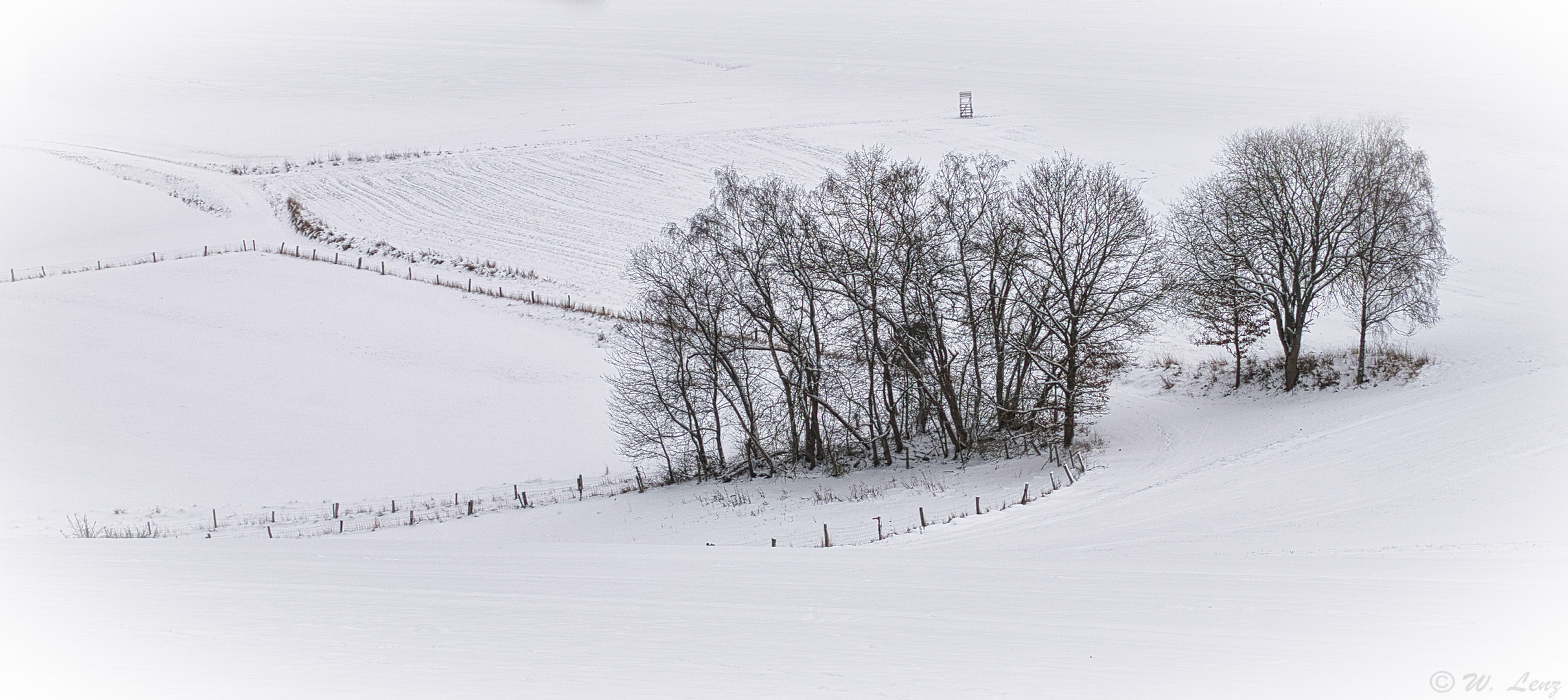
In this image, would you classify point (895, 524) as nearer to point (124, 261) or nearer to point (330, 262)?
point (330, 262)

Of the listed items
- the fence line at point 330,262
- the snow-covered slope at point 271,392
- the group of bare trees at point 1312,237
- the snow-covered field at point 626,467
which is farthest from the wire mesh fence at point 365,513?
the group of bare trees at point 1312,237

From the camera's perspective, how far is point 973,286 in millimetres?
30516

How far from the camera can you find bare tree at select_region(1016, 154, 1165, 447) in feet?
95.2

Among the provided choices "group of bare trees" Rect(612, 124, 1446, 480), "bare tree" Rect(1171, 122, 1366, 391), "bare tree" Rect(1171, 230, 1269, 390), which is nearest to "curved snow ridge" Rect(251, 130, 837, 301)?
"group of bare trees" Rect(612, 124, 1446, 480)

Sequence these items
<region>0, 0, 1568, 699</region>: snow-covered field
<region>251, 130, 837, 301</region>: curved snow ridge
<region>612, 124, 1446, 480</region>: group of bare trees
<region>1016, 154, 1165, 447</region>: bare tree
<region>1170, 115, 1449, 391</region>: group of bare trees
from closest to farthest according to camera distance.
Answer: <region>0, 0, 1568, 699</region>: snow-covered field, <region>1016, 154, 1165, 447</region>: bare tree, <region>612, 124, 1446, 480</region>: group of bare trees, <region>1170, 115, 1449, 391</region>: group of bare trees, <region>251, 130, 837, 301</region>: curved snow ridge

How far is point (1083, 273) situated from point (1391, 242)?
1064 cm

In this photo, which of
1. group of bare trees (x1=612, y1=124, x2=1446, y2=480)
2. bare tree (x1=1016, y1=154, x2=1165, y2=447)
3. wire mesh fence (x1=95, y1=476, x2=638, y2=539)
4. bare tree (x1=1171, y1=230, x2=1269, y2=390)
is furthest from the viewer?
bare tree (x1=1171, y1=230, x2=1269, y2=390)

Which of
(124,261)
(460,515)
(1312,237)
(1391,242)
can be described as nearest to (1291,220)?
(1312,237)

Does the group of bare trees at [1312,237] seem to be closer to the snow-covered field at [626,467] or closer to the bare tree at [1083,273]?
the snow-covered field at [626,467]

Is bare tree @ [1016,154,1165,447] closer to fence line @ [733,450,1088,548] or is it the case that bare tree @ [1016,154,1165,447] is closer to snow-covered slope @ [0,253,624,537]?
fence line @ [733,450,1088,548]

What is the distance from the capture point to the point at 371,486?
30859 millimetres

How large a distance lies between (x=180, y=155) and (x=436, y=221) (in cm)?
3467

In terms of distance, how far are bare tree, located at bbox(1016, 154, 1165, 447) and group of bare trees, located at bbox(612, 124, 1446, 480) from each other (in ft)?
0.27

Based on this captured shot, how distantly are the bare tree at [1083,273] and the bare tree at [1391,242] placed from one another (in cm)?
678
